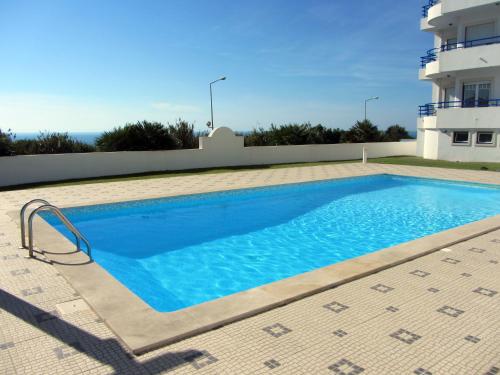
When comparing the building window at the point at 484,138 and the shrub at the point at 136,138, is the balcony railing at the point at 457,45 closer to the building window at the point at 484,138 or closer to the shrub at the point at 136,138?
the building window at the point at 484,138

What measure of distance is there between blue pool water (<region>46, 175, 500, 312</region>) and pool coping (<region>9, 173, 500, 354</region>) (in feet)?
3.49

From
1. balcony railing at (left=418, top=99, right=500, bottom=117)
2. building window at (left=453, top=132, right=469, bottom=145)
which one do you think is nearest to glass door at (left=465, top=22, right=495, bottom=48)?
balcony railing at (left=418, top=99, right=500, bottom=117)

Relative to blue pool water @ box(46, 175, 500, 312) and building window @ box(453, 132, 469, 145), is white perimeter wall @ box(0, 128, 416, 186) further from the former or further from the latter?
blue pool water @ box(46, 175, 500, 312)

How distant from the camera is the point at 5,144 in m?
15.3

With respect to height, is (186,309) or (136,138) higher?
(136,138)

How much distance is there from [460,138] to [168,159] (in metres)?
17.5

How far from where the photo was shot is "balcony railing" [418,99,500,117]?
21531 millimetres

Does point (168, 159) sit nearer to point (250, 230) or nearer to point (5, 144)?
point (5, 144)

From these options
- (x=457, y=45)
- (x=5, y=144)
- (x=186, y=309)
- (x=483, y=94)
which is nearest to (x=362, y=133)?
(x=457, y=45)

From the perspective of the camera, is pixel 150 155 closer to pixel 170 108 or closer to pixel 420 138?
pixel 170 108

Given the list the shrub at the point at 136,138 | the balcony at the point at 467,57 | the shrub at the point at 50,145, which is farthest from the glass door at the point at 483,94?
the shrub at the point at 50,145

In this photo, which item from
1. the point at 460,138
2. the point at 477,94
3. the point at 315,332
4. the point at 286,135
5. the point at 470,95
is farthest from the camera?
the point at 286,135

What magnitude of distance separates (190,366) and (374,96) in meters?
42.1

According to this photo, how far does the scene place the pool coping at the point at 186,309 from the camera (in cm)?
367
